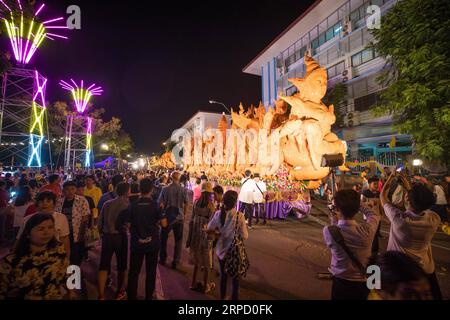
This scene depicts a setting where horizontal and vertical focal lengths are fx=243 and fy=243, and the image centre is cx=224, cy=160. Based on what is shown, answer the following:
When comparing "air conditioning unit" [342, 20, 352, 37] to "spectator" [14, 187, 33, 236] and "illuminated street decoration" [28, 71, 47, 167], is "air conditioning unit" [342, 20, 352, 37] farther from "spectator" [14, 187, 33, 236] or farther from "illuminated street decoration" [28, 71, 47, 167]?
"spectator" [14, 187, 33, 236]

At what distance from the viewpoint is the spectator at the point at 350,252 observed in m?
2.31

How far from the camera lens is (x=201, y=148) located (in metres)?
22.7

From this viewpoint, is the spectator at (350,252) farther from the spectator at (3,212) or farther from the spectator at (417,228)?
the spectator at (3,212)

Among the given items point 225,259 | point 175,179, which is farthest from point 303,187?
point 225,259

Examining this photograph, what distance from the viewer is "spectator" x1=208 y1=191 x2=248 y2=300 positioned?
10.9 feet

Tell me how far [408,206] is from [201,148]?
2055cm

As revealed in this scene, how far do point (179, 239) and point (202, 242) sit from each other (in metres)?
0.99

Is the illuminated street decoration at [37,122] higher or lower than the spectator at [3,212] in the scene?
higher

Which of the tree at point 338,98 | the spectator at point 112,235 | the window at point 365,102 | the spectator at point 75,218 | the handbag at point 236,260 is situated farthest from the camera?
the tree at point 338,98

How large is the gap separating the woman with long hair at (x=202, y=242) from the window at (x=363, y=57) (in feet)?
71.3

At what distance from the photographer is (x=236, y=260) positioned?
326 centimetres

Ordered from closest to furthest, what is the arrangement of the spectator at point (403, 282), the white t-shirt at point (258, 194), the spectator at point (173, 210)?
the spectator at point (403, 282), the spectator at point (173, 210), the white t-shirt at point (258, 194)

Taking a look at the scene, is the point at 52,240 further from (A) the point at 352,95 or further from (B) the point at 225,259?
(A) the point at 352,95

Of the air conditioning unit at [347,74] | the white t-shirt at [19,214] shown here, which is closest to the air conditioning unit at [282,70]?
the air conditioning unit at [347,74]
